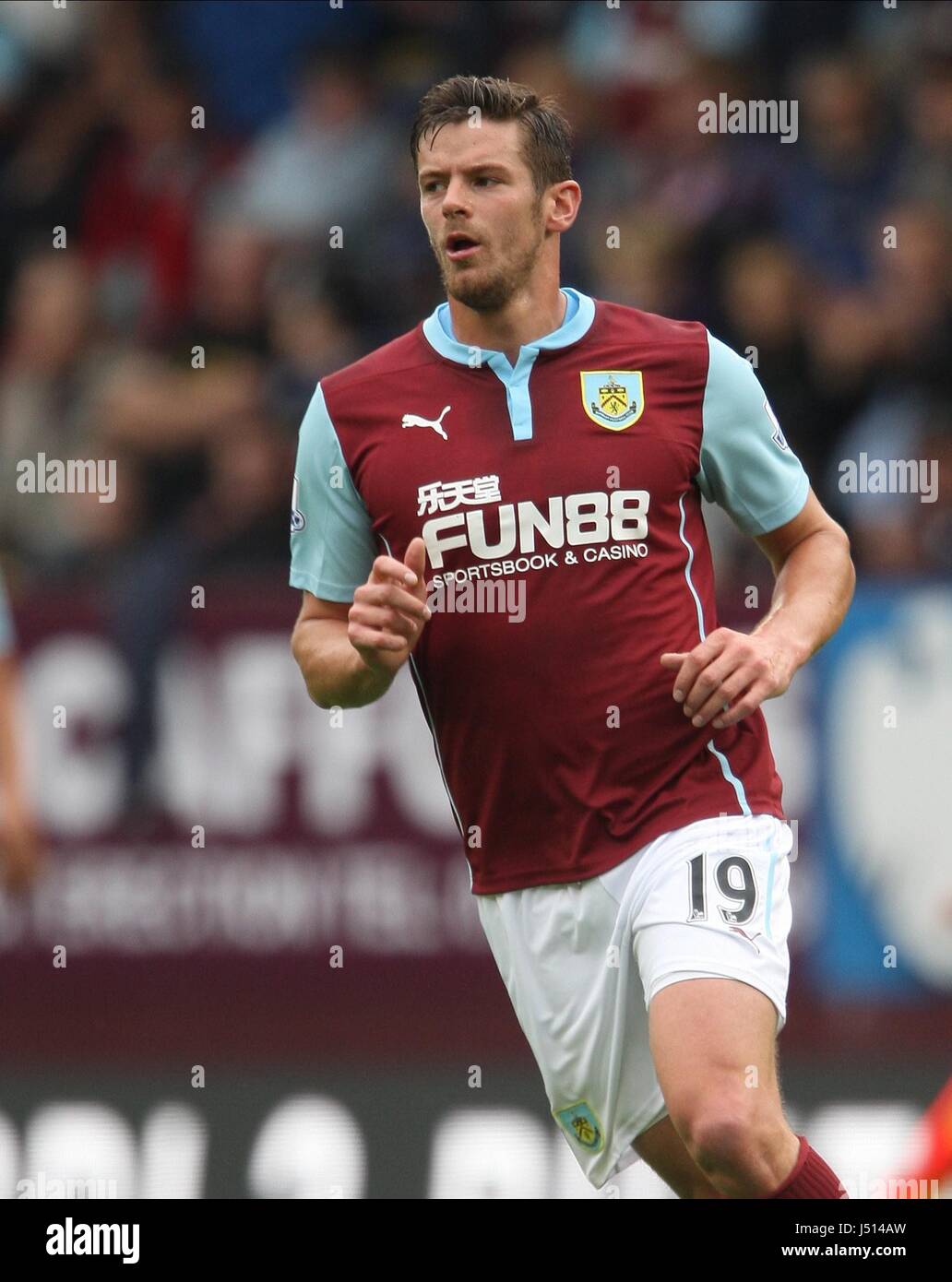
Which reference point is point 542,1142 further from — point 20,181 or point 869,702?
point 20,181

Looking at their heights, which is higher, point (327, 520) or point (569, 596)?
point (327, 520)

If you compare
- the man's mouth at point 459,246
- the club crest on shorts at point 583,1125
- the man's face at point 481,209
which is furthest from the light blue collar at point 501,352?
the club crest on shorts at point 583,1125

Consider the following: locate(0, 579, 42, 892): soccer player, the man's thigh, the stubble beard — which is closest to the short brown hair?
the stubble beard


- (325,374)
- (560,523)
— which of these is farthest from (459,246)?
(325,374)

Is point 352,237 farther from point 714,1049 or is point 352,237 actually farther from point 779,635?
point 714,1049

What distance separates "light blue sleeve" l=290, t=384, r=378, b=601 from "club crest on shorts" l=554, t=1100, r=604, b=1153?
50.6 inches

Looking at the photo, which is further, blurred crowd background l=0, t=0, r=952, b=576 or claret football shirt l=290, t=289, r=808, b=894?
blurred crowd background l=0, t=0, r=952, b=576

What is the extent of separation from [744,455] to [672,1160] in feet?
5.24

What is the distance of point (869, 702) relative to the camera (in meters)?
8.58

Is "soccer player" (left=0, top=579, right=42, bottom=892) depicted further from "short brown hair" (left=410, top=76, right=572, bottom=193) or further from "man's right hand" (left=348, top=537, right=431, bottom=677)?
"man's right hand" (left=348, top=537, right=431, bottom=677)

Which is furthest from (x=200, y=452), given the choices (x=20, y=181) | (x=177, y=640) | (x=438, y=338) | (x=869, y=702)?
(x=438, y=338)

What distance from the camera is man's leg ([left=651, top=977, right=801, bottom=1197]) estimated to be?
14.6ft

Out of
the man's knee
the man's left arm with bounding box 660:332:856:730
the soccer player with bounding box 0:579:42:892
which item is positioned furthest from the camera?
the soccer player with bounding box 0:579:42:892

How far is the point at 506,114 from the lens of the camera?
201 inches
